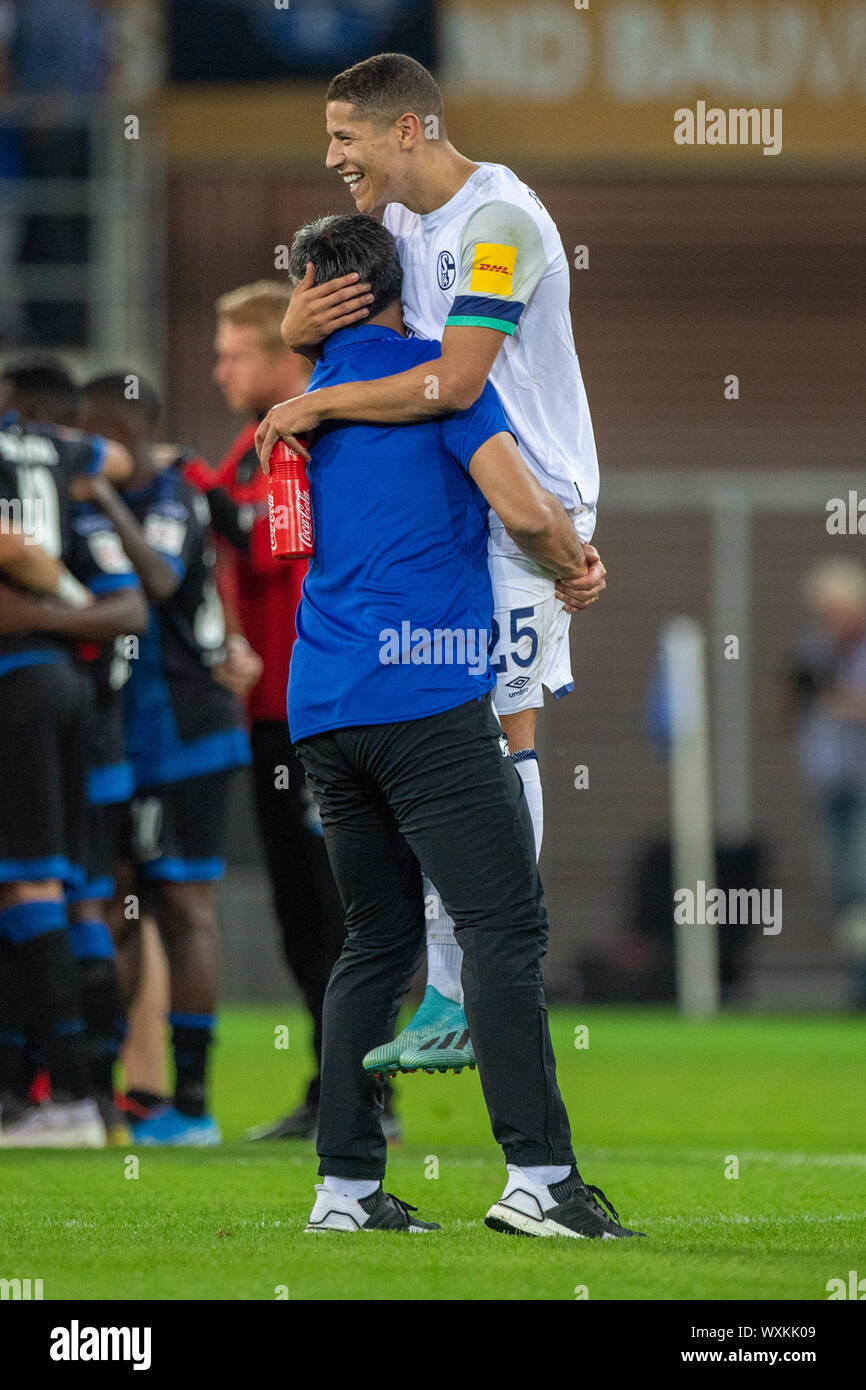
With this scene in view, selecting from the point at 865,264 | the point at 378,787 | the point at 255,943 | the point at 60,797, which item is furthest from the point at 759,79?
the point at 378,787

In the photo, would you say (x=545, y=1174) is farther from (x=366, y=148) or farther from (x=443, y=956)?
(x=366, y=148)

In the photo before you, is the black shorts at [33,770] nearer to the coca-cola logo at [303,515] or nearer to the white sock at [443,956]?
the white sock at [443,956]

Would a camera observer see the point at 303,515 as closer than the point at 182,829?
Yes

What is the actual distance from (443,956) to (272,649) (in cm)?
278

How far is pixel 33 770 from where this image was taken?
264 inches

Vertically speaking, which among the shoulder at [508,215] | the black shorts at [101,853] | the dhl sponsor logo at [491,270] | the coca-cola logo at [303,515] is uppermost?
the shoulder at [508,215]

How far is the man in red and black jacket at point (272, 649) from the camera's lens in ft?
23.8

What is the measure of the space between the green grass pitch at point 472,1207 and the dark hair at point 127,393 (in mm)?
2509

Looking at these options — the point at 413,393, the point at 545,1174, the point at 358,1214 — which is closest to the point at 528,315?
the point at 413,393

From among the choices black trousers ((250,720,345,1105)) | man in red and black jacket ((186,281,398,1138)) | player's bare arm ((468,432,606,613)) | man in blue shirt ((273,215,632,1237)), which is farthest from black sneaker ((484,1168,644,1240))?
black trousers ((250,720,345,1105))

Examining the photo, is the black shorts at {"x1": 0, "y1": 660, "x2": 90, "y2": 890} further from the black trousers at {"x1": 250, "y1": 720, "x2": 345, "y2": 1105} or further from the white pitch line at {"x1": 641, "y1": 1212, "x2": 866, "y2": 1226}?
the white pitch line at {"x1": 641, "y1": 1212, "x2": 866, "y2": 1226}

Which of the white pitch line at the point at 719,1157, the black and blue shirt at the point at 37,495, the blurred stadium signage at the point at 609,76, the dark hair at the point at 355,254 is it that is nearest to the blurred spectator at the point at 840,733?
the blurred stadium signage at the point at 609,76

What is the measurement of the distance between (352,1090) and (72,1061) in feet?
7.68
